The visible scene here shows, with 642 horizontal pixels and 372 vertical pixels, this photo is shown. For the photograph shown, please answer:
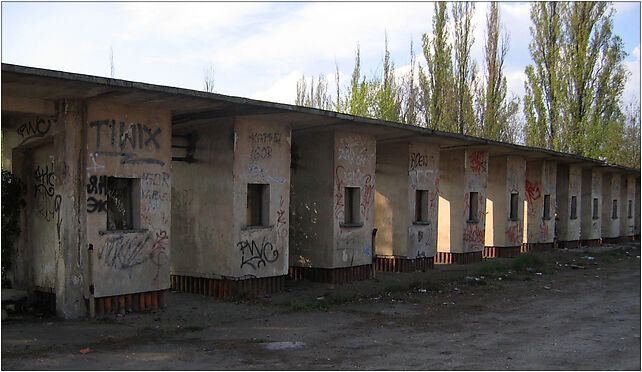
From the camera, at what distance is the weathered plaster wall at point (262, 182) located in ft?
40.1

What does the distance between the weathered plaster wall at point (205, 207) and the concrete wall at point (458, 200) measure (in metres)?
9.50

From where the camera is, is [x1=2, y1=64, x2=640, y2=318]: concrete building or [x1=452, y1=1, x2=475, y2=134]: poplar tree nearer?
[x1=2, y1=64, x2=640, y2=318]: concrete building

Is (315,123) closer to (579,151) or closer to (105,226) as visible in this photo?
(105,226)

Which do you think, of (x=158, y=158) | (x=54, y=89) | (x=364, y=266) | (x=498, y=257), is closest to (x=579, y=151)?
(x=498, y=257)

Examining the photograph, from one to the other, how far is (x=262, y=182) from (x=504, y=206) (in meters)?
12.0

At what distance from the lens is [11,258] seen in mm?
11117

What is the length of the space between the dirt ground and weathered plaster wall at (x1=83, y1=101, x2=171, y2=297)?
699mm

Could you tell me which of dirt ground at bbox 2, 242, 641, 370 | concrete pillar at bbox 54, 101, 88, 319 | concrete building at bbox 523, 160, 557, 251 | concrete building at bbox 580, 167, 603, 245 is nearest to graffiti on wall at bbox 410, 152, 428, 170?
dirt ground at bbox 2, 242, 641, 370

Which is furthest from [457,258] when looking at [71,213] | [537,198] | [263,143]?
[71,213]

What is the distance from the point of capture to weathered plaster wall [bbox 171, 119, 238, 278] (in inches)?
482

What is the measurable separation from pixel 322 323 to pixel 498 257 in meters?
13.5

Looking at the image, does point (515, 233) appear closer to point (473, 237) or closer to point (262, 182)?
point (473, 237)

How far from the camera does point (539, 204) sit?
2423 cm

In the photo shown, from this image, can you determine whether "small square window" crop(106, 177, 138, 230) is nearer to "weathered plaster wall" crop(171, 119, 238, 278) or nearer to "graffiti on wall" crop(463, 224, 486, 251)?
"weathered plaster wall" crop(171, 119, 238, 278)
